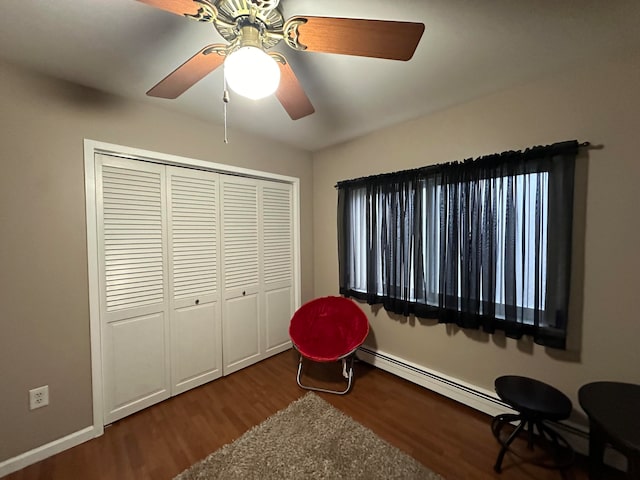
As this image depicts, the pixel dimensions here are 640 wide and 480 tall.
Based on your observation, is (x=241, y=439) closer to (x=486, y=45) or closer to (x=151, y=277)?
(x=151, y=277)

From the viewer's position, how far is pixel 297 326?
251cm

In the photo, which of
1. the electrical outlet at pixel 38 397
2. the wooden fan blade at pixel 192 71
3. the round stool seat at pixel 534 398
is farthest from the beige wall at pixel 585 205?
the electrical outlet at pixel 38 397

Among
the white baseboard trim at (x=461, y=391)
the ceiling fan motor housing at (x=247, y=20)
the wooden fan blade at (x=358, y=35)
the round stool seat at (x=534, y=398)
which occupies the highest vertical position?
the ceiling fan motor housing at (x=247, y=20)

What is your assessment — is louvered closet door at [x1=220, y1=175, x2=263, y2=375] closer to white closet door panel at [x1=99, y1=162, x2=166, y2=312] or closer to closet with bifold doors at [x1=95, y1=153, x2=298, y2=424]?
closet with bifold doors at [x1=95, y1=153, x2=298, y2=424]

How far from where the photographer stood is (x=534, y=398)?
1470 millimetres

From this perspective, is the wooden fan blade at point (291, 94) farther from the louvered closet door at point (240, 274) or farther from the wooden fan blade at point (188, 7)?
the louvered closet door at point (240, 274)

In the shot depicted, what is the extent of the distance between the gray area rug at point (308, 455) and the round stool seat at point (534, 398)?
0.61 m

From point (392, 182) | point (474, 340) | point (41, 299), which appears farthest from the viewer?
point (392, 182)

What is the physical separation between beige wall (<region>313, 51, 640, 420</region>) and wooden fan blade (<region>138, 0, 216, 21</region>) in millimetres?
1883

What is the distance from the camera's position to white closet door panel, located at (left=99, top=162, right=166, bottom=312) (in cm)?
184

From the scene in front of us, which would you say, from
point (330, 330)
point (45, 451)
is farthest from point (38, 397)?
point (330, 330)

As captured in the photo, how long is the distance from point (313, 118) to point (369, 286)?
1.67 metres

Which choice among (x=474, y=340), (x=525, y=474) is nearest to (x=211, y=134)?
(x=474, y=340)

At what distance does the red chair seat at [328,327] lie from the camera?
7.61 ft
